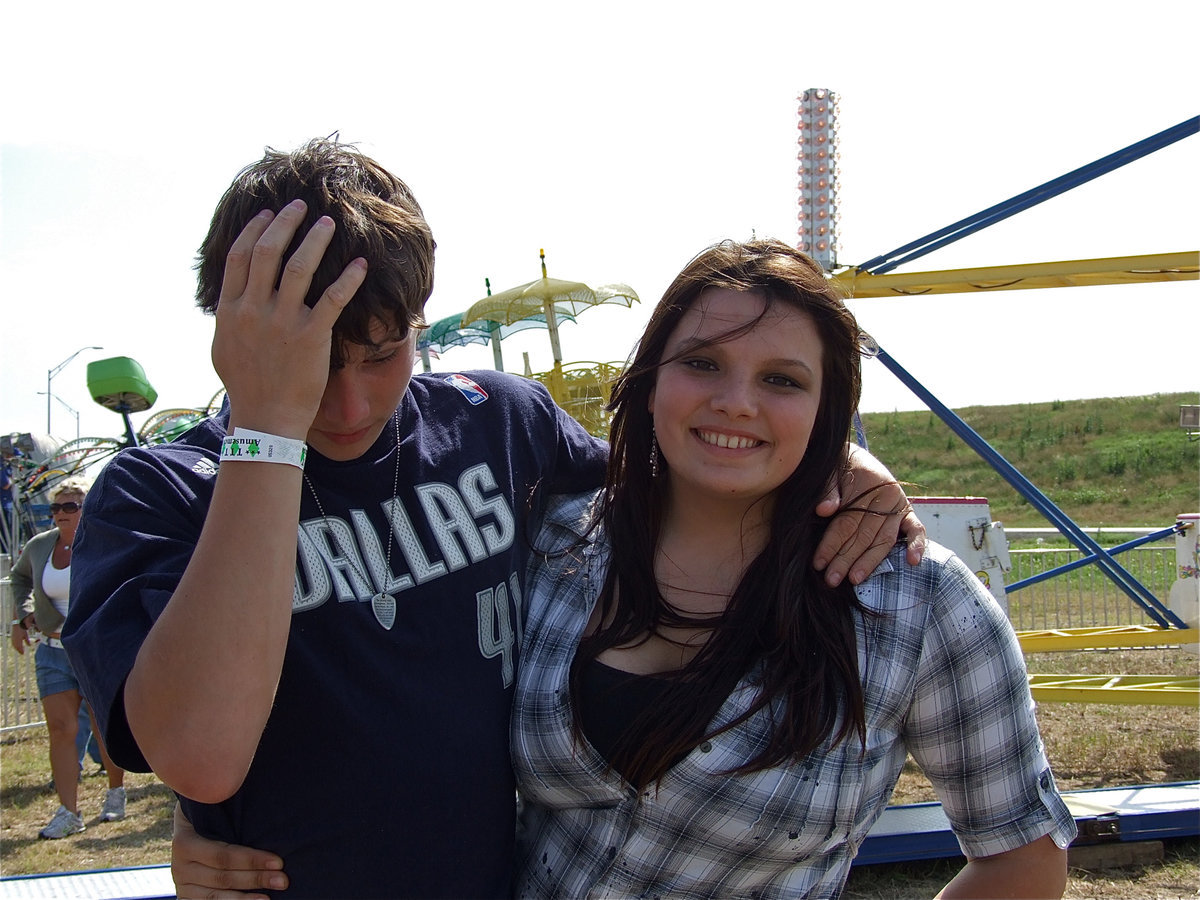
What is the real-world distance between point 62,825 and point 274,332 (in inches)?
229

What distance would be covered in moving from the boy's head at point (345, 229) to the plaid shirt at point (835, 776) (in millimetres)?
676

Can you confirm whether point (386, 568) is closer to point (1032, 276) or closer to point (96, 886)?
point (96, 886)

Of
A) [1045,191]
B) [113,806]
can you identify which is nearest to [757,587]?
[1045,191]

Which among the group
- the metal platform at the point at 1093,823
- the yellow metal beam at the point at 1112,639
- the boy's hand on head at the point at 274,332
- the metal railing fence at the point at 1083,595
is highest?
the boy's hand on head at the point at 274,332

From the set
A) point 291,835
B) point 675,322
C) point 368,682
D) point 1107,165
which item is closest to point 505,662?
point 368,682

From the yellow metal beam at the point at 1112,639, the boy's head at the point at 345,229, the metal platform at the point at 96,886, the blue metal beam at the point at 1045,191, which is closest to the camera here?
the boy's head at the point at 345,229

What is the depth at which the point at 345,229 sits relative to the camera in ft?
4.30

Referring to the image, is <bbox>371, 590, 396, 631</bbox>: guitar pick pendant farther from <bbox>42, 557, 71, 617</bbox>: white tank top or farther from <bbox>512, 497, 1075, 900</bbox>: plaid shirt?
<bbox>42, 557, 71, 617</bbox>: white tank top

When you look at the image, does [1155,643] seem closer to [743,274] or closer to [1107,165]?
[1107,165]

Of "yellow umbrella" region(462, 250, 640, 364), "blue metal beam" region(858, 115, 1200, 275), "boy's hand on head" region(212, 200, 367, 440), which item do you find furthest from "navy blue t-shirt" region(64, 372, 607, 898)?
"yellow umbrella" region(462, 250, 640, 364)

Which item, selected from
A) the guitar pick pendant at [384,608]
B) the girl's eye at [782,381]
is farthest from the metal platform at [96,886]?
the girl's eye at [782,381]

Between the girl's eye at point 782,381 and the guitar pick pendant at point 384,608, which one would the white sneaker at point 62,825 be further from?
the girl's eye at point 782,381

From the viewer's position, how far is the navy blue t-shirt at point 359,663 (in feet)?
4.21

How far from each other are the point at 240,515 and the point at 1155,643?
7130 millimetres
